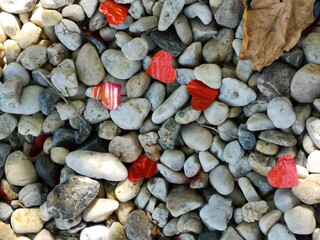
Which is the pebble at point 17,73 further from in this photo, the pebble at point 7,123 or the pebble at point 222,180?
the pebble at point 222,180

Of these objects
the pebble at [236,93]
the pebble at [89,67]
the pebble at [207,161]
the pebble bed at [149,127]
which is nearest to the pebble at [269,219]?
the pebble bed at [149,127]

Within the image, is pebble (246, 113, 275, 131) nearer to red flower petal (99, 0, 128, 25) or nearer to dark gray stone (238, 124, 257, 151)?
dark gray stone (238, 124, 257, 151)

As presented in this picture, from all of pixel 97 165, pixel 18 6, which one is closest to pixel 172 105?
pixel 97 165

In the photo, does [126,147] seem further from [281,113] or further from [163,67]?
[281,113]

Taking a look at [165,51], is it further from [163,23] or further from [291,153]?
[291,153]

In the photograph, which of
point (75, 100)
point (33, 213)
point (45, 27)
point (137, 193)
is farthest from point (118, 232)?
point (45, 27)

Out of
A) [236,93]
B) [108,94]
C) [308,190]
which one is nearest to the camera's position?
[308,190]
